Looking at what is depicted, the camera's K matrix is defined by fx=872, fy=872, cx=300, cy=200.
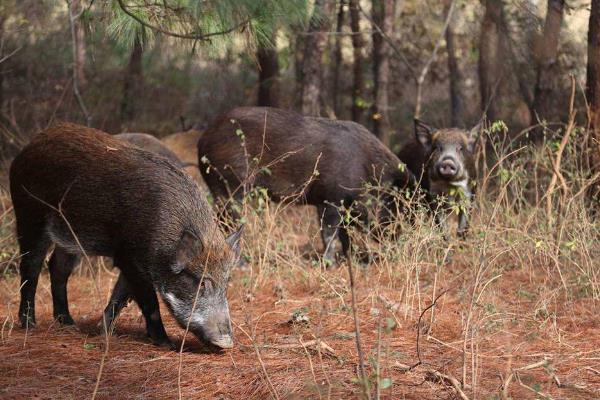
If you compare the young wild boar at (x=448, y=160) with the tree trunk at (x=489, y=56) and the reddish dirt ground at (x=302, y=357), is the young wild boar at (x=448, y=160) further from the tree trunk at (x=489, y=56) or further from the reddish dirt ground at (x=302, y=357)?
the tree trunk at (x=489, y=56)

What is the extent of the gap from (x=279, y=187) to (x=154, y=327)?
373 cm

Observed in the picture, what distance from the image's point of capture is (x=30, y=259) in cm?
591

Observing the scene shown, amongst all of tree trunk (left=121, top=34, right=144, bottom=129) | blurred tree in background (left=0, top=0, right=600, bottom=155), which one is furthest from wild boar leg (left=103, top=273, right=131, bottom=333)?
tree trunk (left=121, top=34, right=144, bottom=129)

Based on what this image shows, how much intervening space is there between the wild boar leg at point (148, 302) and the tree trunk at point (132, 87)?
38.7 feet

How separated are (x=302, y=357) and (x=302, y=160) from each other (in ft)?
14.4

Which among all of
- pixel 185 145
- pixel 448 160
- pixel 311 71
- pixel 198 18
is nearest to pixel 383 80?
pixel 311 71

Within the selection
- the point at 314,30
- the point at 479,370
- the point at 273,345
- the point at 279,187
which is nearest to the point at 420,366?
the point at 479,370

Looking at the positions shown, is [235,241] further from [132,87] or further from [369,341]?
[132,87]

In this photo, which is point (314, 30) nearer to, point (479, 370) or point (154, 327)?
point (154, 327)

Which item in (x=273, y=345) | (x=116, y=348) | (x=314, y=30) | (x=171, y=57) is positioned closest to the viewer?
(x=273, y=345)

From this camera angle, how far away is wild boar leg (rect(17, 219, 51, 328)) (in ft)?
19.2

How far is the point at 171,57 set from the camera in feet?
70.1

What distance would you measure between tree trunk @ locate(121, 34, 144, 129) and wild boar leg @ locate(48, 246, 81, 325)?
11.0 m

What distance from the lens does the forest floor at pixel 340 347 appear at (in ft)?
13.8
